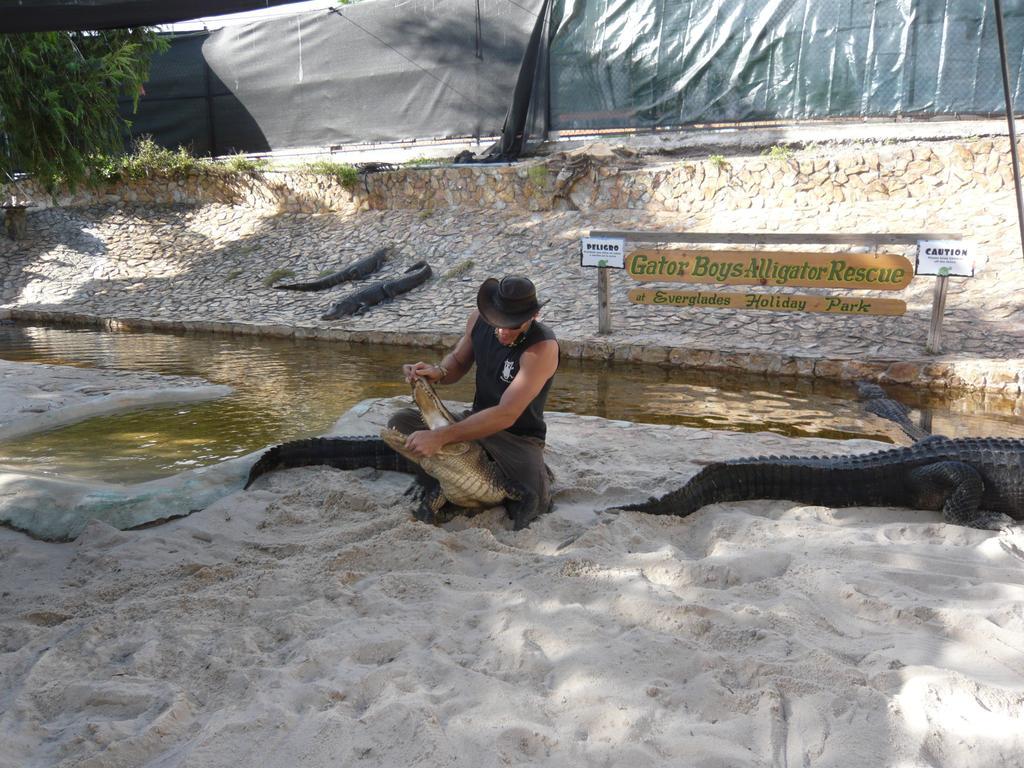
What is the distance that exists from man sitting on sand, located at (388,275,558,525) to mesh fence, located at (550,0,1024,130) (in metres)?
10.3

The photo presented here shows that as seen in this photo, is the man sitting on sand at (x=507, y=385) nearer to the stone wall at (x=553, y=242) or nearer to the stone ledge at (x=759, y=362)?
the stone ledge at (x=759, y=362)

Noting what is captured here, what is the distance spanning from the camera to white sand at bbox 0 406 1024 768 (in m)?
2.05

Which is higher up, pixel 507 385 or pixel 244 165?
pixel 244 165

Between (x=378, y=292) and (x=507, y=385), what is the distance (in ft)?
25.6

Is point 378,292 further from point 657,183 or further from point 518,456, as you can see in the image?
point 518,456

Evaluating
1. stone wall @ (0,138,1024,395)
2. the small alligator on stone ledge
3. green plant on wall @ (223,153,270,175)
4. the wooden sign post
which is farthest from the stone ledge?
green plant on wall @ (223,153,270,175)

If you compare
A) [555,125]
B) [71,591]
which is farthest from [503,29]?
[71,591]

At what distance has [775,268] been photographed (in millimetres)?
8062

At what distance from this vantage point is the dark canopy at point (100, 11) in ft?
10.5

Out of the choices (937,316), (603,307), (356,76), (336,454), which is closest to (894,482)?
(336,454)

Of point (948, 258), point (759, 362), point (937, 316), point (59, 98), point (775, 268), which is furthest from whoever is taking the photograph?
point (775, 268)

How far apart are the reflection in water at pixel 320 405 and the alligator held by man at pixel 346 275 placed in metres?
2.20

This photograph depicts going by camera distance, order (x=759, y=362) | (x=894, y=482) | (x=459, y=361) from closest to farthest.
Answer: (x=894, y=482) → (x=459, y=361) → (x=759, y=362)

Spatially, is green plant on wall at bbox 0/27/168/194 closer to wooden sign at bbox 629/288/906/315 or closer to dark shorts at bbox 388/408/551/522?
dark shorts at bbox 388/408/551/522
